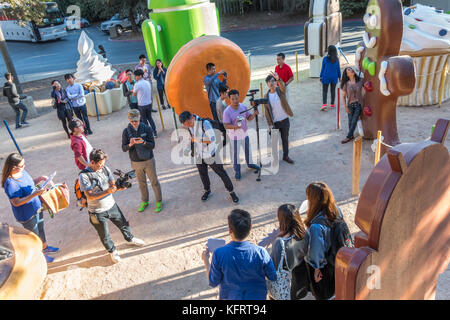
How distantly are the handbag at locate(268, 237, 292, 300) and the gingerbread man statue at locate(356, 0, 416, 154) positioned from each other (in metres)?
3.92

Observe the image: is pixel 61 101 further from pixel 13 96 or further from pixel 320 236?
pixel 320 236

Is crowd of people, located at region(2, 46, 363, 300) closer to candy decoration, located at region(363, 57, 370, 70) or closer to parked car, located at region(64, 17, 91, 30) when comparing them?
candy decoration, located at region(363, 57, 370, 70)

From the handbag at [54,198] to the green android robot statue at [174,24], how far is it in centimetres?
447

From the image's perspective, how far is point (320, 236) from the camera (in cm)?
287

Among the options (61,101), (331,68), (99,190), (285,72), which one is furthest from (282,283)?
(61,101)

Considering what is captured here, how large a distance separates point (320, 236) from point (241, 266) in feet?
2.34

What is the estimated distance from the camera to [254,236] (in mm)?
4820

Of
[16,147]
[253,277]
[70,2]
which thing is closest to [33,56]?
[70,2]

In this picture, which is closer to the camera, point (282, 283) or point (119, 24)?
point (282, 283)

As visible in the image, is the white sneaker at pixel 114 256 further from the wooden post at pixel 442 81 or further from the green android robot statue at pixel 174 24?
the wooden post at pixel 442 81
